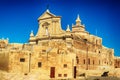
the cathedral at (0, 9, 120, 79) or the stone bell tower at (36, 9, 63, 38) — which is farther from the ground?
the stone bell tower at (36, 9, 63, 38)

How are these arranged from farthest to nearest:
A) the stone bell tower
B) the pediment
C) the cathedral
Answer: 1. the pediment
2. the stone bell tower
3. the cathedral

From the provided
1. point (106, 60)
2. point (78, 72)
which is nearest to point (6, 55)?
point (78, 72)

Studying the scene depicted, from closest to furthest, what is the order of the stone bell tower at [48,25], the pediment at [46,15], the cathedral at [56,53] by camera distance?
the cathedral at [56,53], the stone bell tower at [48,25], the pediment at [46,15]

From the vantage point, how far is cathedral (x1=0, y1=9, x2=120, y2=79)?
1268 inches

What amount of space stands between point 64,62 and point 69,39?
943cm

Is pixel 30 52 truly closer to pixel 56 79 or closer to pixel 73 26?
pixel 56 79

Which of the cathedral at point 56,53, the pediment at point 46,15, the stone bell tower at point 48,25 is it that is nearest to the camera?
the cathedral at point 56,53

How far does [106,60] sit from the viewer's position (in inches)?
2290

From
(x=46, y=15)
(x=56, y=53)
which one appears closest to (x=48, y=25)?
(x=46, y=15)

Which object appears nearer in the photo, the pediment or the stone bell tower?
the stone bell tower

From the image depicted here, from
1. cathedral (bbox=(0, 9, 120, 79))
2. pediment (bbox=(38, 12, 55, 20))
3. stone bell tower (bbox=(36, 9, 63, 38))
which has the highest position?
pediment (bbox=(38, 12, 55, 20))

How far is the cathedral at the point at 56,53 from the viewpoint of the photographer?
32.2m

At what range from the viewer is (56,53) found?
33.8 m

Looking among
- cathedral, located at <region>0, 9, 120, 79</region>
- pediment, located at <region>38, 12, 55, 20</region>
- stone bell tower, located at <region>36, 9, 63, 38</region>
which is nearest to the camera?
cathedral, located at <region>0, 9, 120, 79</region>
